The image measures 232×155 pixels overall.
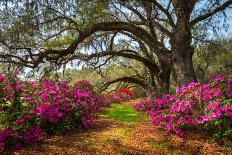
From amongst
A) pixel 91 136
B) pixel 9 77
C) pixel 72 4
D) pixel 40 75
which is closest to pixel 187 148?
pixel 91 136

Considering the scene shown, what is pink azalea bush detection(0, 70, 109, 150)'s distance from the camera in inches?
304

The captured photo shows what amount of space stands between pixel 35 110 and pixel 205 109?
15.5ft

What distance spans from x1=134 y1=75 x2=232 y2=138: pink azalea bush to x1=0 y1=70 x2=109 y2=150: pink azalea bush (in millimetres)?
2842

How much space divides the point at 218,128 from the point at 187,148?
42.4 inches

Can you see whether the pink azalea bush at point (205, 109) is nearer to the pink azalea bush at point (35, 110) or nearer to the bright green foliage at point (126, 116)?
the pink azalea bush at point (35, 110)

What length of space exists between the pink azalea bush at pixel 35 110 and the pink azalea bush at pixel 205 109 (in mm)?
2842

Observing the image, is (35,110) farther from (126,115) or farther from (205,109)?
(126,115)

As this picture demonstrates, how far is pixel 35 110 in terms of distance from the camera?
8.60 m

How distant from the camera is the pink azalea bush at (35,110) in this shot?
7.73m

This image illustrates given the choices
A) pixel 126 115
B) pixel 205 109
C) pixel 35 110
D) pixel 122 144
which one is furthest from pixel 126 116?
pixel 205 109

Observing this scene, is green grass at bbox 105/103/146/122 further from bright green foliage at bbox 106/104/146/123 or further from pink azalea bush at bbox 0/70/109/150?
pink azalea bush at bbox 0/70/109/150

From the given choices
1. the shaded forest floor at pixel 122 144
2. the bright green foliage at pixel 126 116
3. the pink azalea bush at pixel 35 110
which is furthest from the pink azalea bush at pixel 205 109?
the bright green foliage at pixel 126 116

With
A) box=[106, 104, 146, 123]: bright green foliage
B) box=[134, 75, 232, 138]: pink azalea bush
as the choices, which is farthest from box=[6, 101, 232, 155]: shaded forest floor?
box=[106, 104, 146, 123]: bright green foliage

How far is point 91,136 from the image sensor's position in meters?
9.09
